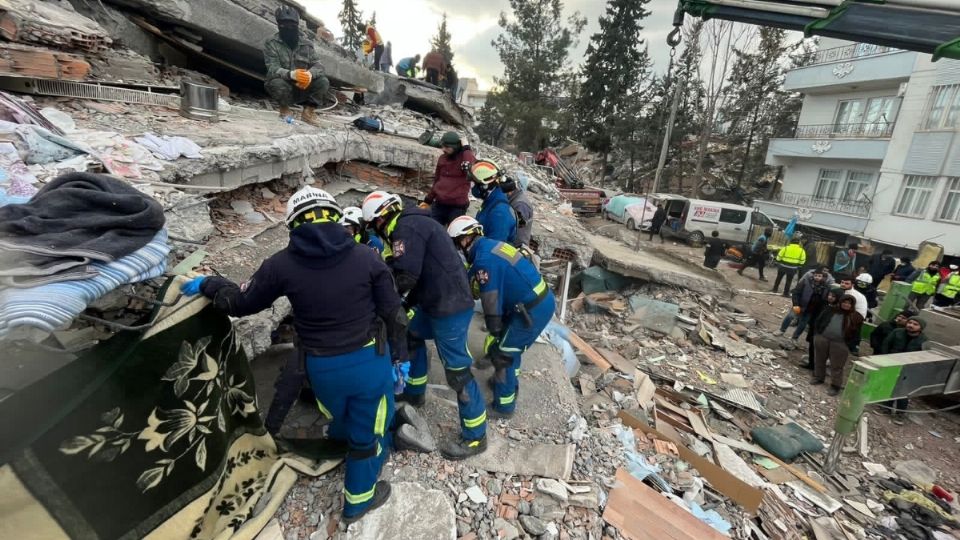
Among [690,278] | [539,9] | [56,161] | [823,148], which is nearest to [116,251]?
[56,161]

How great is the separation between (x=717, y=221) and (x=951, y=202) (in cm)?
688

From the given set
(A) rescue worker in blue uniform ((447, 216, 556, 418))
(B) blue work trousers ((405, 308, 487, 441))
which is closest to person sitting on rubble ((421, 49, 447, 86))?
(A) rescue worker in blue uniform ((447, 216, 556, 418))

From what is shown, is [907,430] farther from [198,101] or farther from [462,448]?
Result: [198,101]

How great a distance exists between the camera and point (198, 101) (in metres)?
4.52

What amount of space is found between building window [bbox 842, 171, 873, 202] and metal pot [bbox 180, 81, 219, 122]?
69.4 ft

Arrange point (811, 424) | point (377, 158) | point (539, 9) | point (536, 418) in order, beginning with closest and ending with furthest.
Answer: point (536, 418), point (811, 424), point (377, 158), point (539, 9)

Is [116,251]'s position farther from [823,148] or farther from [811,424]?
[823,148]

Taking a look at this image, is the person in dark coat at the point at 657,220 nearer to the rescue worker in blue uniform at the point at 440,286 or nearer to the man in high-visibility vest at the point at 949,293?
the man in high-visibility vest at the point at 949,293

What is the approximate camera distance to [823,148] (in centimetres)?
1792

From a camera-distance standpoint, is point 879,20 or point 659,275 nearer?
point 879,20

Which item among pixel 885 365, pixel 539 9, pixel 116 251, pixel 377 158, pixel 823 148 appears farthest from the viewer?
pixel 539 9

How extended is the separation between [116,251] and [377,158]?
209 inches

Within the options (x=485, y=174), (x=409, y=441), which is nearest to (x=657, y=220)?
(x=485, y=174)

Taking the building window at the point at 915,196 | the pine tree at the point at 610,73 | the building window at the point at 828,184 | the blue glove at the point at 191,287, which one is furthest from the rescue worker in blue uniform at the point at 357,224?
the pine tree at the point at 610,73
